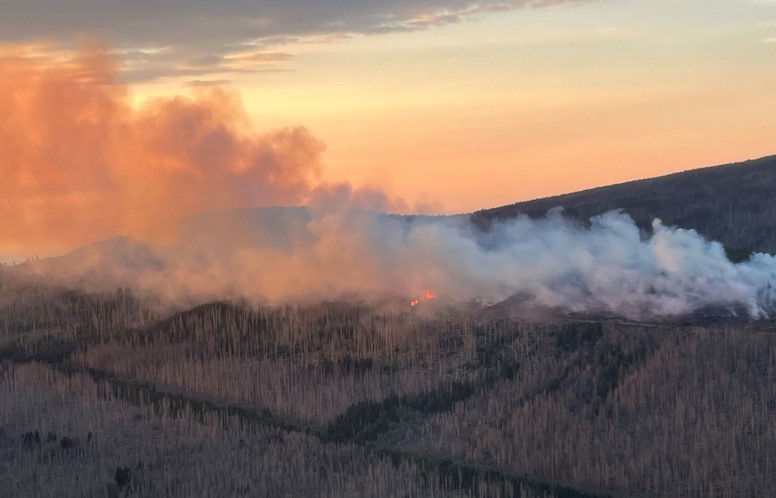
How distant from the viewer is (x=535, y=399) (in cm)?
4162

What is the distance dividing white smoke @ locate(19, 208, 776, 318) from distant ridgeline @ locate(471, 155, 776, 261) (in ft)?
13.6

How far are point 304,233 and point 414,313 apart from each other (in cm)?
1425

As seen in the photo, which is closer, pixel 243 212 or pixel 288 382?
pixel 288 382

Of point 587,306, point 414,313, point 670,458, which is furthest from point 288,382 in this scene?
point 670,458

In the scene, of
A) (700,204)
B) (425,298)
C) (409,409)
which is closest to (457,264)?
(425,298)

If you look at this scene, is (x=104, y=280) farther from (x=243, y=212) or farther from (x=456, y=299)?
(x=456, y=299)

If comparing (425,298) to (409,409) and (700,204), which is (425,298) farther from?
(700,204)

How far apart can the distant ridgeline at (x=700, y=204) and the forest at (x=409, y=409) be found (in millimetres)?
22697

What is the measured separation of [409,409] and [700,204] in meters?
37.2

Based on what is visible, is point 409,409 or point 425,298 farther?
point 425,298

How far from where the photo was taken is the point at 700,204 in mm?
74062

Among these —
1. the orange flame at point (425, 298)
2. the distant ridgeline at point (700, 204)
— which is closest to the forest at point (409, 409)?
the orange flame at point (425, 298)

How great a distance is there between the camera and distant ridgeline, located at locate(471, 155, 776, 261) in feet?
226

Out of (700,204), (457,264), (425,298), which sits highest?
(700,204)
